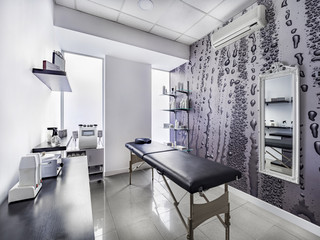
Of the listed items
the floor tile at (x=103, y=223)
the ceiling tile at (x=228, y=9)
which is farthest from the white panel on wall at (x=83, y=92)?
the ceiling tile at (x=228, y=9)

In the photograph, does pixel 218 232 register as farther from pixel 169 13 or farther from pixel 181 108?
pixel 169 13

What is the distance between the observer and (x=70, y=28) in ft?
7.05

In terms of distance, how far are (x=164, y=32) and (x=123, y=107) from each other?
71.4 inches

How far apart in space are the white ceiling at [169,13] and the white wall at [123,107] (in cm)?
93

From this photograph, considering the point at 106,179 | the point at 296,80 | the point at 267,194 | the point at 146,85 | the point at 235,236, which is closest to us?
the point at 235,236

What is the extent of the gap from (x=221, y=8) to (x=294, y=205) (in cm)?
288

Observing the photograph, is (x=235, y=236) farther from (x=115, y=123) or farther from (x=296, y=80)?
(x=115, y=123)

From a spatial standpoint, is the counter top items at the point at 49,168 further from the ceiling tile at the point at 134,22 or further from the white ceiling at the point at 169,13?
the ceiling tile at the point at 134,22

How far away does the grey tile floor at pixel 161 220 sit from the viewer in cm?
150

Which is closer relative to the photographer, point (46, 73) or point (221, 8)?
point (46, 73)

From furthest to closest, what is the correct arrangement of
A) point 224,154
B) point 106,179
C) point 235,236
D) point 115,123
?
point 115,123
point 106,179
point 224,154
point 235,236

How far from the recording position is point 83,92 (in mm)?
3025

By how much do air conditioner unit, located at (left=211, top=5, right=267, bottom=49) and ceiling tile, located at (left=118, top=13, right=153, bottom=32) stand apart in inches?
49.3

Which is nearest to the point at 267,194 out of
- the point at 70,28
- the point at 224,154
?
the point at 224,154
